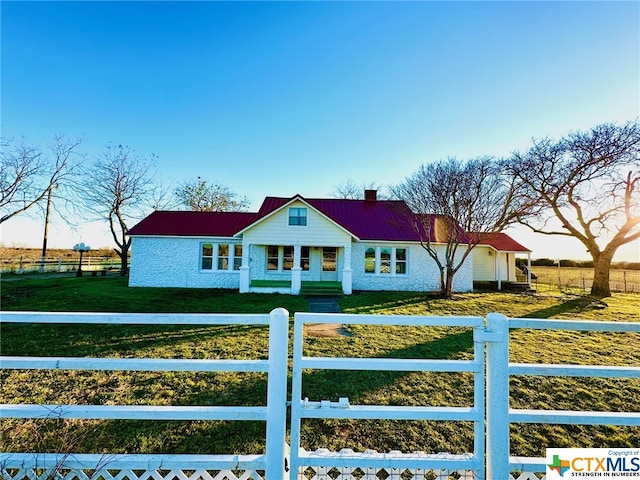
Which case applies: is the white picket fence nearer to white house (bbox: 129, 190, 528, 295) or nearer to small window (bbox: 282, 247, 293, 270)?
white house (bbox: 129, 190, 528, 295)

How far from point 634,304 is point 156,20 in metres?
24.0

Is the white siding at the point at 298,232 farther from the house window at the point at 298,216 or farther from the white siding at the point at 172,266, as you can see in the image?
the white siding at the point at 172,266

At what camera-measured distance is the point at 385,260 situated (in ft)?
57.2

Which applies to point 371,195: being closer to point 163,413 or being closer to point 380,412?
point 380,412

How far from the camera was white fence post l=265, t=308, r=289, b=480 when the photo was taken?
2045 millimetres

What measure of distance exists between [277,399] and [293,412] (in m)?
0.15

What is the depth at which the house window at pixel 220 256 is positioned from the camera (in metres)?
17.3

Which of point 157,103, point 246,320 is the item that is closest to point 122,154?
point 157,103

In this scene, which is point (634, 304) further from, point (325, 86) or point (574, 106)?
point (325, 86)

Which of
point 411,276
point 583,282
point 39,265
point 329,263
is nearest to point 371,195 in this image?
point 329,263

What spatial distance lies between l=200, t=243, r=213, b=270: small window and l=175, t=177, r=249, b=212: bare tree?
15.2 meters

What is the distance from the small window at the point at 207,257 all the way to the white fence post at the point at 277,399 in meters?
16.5

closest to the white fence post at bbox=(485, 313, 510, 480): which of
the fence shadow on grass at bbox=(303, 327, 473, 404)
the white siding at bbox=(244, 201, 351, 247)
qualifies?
the fence shadow on grass at bbox=(303, 327, 473, 404)

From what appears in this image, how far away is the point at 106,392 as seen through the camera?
4.46m
